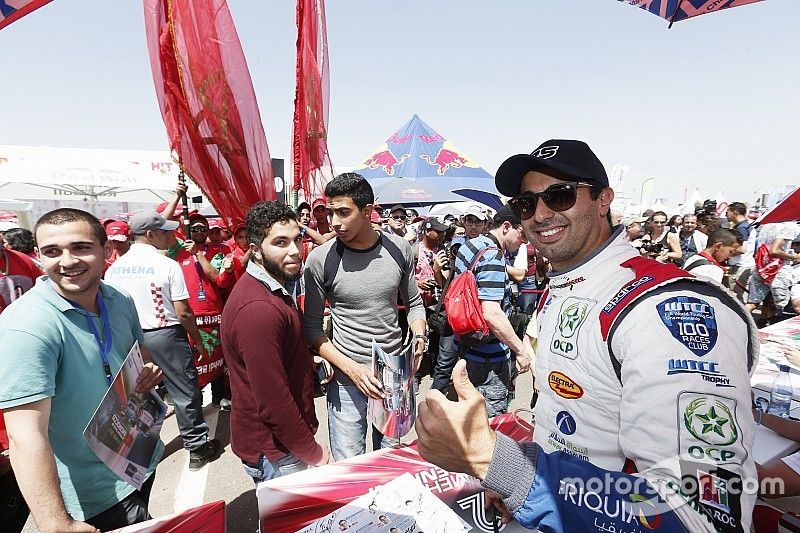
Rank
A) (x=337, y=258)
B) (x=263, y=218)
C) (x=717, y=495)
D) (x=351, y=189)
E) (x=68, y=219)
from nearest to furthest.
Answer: (x=717, y=495) < (x=68, y=219) < (x=263, y=218) < (x=351, y=189) < (x=337, y=258)

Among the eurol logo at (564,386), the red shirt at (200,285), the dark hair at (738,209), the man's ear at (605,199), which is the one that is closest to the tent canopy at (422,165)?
the dark hair at (738,209)

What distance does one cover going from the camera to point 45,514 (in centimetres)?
135

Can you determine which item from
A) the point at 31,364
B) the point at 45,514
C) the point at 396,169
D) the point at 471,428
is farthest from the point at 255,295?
the point at 396,169

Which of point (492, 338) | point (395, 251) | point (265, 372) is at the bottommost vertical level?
point (492, 338)

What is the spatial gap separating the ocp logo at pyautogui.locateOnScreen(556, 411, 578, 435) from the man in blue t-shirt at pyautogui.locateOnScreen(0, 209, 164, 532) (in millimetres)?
1696

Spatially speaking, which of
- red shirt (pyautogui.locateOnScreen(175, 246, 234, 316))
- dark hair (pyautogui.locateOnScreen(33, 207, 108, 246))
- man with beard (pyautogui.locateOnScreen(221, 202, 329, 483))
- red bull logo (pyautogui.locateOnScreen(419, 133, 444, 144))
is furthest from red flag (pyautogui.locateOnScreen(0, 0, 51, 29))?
red bull logo (pyautogui.locateOnScreen(419, 133, 444, 144))

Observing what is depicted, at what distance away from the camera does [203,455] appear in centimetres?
357

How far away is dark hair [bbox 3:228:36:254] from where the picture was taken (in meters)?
4.80

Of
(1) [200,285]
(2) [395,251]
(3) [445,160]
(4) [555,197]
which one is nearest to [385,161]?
(3) [445,160]

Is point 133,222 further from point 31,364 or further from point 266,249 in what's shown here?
point 31,364

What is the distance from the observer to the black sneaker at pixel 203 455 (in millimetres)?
3498

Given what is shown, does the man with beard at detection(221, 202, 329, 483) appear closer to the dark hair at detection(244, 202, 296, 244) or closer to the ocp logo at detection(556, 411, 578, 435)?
the dark hair at detection(244, 202, 296, 244)

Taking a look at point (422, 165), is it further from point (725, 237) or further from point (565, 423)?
point (565, 423)

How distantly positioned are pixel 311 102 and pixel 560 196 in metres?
2.66
